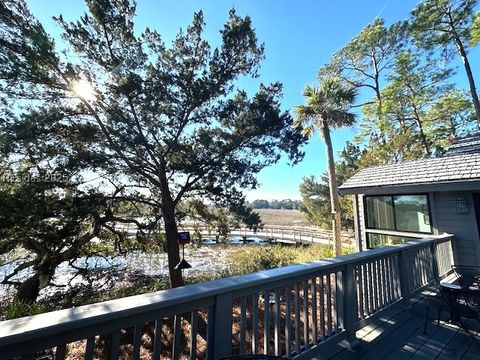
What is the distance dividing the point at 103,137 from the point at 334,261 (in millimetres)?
6851

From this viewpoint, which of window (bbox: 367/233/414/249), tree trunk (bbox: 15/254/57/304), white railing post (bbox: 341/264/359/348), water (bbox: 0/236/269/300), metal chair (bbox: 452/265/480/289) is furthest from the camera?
water (bbox: 0/236/269/300)

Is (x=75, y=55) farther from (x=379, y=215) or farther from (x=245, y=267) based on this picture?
(x=245, y=267)

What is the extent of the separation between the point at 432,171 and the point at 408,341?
Answer: 14.8 ft

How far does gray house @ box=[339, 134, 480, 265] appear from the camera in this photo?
17.2 ft

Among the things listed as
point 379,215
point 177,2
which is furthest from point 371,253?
point 177,2

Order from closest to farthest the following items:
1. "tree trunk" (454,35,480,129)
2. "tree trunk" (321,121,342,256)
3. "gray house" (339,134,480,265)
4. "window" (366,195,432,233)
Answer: "gray house" (339,134,480,265) → "window" (366,195,432,233) → "tree trunk" (321,121,342,256) → "tree trunk" (454,35,480,129)

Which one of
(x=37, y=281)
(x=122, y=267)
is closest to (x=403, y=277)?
(x=37, y=281)

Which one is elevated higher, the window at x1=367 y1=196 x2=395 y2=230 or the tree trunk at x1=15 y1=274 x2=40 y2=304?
the window at x1=367 y1=196 x2=395 y2=230

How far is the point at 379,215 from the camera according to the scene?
7059mm

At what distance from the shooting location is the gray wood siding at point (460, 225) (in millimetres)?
5211

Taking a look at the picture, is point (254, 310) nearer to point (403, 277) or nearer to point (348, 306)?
point (348, 306)

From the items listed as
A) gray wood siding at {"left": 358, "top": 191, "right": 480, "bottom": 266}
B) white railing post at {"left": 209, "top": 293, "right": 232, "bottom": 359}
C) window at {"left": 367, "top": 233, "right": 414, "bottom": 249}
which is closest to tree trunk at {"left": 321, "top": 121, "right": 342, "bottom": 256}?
window at {"left": 367, "top": 233, "right": 414, "bottom": 249}

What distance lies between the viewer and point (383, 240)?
6988 mm

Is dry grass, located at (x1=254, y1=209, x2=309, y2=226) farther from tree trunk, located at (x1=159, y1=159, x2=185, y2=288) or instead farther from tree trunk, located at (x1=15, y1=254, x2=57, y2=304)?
tree trunk, located at (x1=15, y1=254, x2=57, y2=304)
